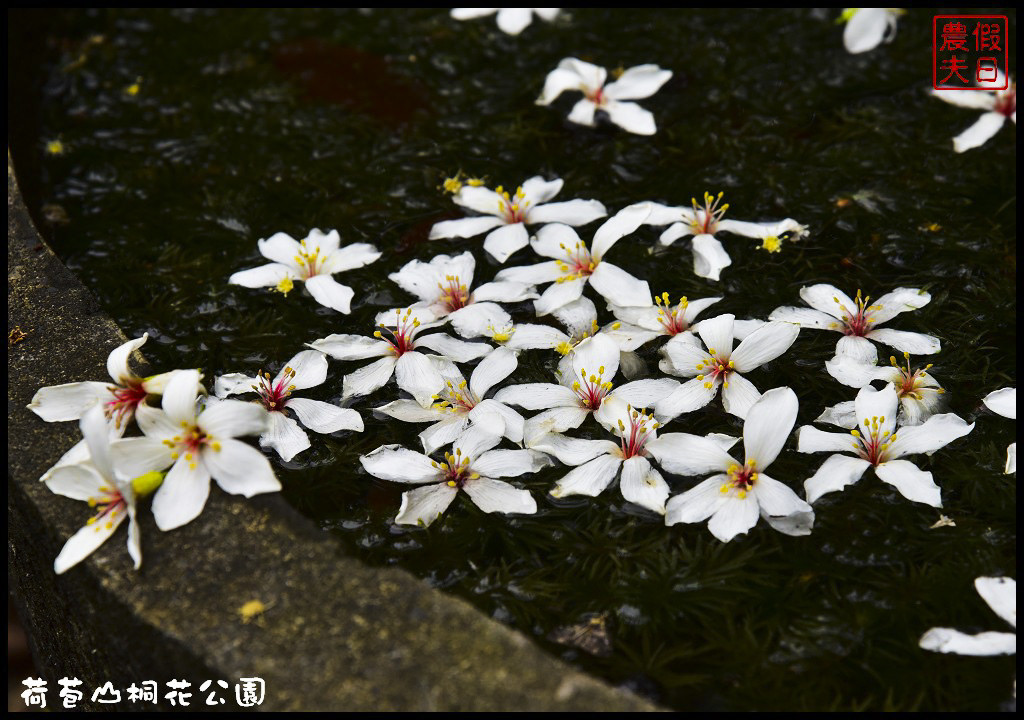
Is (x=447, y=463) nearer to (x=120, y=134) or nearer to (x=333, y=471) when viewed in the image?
(x=333, y=471)

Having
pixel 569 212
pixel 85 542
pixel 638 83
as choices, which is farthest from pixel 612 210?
pixel 85 542

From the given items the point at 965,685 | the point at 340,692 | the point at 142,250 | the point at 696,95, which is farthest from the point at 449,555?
the point at 696,95

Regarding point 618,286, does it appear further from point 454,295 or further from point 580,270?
point 454,295

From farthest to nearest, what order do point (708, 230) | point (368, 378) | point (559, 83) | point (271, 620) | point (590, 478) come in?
point (559, 83)
point (708, 230)
point (368, 378)
point (590, 478)
point (271, 620)

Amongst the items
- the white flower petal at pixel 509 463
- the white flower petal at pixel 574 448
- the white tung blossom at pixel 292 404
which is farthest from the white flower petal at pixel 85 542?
the white flower petal at pixel 574 448

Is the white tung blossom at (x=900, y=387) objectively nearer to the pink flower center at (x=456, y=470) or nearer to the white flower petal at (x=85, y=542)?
the pink flower center at (x=456, y=470)
